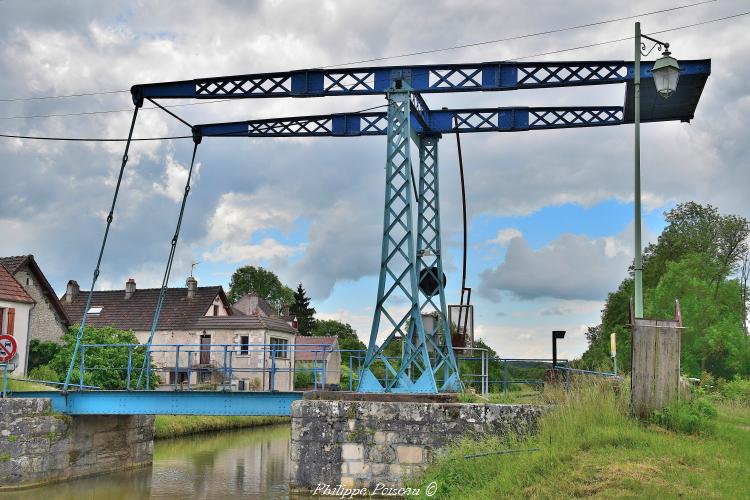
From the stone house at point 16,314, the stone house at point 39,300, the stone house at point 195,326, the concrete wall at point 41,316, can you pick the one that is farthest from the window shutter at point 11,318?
the stone house at point 195,326

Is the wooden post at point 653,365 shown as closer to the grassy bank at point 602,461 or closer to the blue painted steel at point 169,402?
the grassy bank at point 602,461

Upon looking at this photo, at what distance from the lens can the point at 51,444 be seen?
60.9 ft

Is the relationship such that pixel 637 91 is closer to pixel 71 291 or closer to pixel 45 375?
pixel 45 375

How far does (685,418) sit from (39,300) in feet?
91.8

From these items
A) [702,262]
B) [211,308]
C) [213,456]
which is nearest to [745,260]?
[702,262]

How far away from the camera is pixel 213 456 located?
2497 cm

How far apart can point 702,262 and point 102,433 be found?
106 ft

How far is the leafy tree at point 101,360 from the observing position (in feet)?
93.2

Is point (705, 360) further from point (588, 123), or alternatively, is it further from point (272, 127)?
point (272, 127)

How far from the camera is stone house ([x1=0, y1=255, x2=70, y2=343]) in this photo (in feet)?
100

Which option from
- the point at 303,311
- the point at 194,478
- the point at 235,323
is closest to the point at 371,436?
the point at 194,478

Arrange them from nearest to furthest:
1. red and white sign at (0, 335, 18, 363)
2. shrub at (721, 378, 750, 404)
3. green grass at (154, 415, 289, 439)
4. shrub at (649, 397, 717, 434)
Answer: shrub at (649, 397, 717, 434), red and white sign at (0, 335, 18, 363), shrub at (721, 378, 750, 404), green grass at (154, 415, 289, 439)

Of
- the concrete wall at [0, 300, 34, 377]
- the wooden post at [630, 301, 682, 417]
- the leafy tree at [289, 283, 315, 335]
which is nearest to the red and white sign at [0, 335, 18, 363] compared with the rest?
the concrete wall at [0, 300, 34, 377]

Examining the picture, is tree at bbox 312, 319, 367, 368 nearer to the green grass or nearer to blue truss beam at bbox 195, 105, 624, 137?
the green grass
